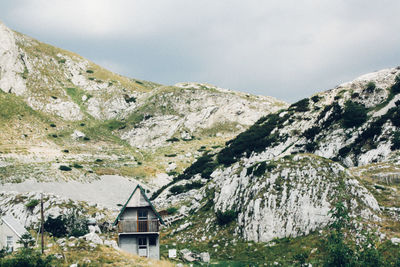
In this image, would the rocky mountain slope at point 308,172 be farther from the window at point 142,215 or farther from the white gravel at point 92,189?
the white gravel at point 92,189

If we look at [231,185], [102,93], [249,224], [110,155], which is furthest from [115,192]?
[102,93]

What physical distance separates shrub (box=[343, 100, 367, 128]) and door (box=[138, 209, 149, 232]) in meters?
47.3

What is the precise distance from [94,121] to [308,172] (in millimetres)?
132712

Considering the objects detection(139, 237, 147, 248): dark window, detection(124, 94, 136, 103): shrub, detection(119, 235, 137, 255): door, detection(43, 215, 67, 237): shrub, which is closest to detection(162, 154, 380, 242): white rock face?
detection(139, 237, 147, 248): dark window

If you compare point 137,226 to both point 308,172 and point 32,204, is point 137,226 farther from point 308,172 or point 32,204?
point 32,204

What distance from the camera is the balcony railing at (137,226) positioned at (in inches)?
1681

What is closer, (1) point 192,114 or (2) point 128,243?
(2) point 128,243

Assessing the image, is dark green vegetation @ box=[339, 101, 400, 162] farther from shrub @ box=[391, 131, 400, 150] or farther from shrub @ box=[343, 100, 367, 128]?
shrub @ box=[343, 100, 367, 128]

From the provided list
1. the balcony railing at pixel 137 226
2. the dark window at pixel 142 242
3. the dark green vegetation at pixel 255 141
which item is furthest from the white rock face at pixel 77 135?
the dark window at pixel 142 242

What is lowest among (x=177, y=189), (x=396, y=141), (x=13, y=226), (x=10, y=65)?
(x=13, y=226)

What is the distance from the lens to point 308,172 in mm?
53688

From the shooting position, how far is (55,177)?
96500 millimetres

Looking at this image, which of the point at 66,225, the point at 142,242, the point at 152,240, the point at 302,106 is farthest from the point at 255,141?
the point at 142,242

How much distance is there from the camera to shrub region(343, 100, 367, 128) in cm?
7319
